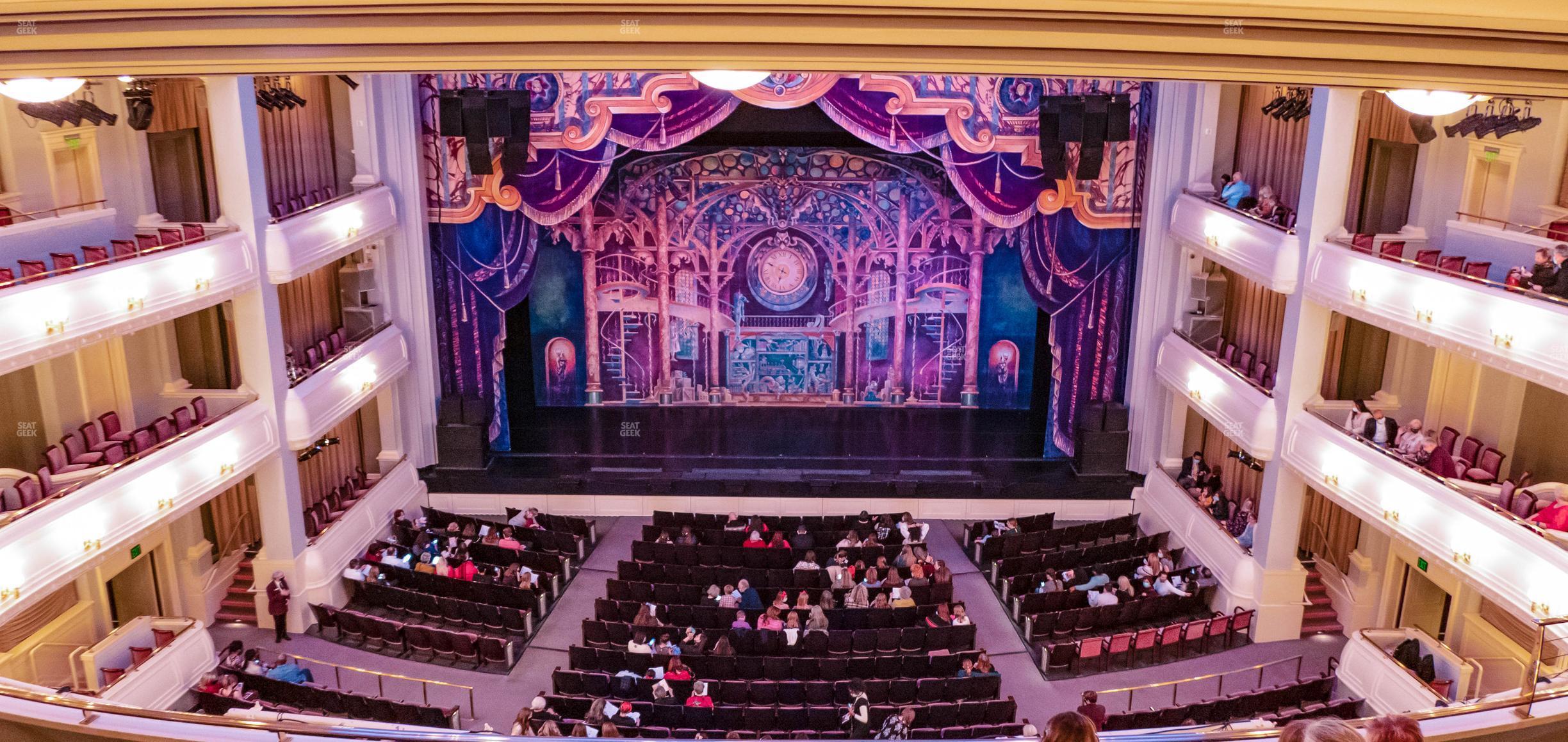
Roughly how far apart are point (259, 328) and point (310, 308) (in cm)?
295

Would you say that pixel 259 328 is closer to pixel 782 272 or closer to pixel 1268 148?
pixel 782 272

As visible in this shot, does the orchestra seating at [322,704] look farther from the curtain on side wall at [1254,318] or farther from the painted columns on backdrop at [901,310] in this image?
the curtain on side wall at [1254,318]

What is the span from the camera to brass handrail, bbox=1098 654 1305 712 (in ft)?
44.6

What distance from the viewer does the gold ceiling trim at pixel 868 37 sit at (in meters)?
1.86

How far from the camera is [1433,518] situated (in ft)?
41.5

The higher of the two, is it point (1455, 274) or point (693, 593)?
point (1455, 274)

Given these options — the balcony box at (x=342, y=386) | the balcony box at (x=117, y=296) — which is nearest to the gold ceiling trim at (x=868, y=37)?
the balcony box at (x=117, y=296)

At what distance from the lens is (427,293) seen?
19531 mm

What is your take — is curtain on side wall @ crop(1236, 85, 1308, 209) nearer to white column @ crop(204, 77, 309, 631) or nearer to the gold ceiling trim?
white column @ crop(204, 77, 309, 631)

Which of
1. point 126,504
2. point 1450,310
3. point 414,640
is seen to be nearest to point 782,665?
point 414,640

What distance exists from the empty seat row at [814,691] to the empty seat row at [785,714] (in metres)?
0.31

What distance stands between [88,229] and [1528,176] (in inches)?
672

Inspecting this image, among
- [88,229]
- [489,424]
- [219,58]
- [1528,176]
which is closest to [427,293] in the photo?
[489,424]

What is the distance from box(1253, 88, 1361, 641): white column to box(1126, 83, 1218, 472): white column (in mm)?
3313
